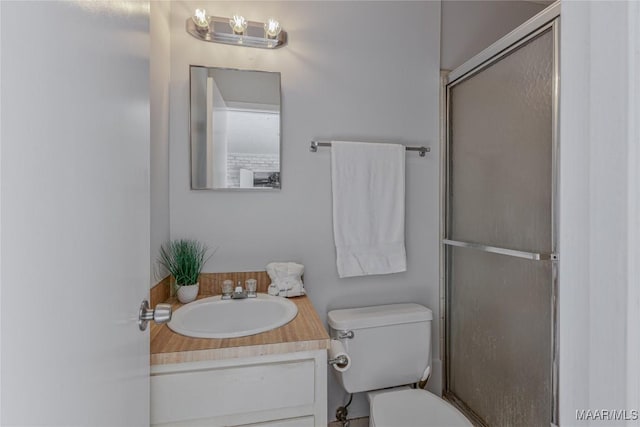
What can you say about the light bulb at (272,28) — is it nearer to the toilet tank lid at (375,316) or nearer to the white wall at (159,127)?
the white wall at (159,127)

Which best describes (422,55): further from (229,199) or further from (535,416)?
(535,416)

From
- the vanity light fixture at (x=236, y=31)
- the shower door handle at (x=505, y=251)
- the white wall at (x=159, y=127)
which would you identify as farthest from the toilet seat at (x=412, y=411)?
the vanity light fixture at (x=236, y=31)

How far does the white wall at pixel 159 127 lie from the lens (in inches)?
50.4

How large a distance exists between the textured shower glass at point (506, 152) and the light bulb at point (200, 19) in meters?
1.28

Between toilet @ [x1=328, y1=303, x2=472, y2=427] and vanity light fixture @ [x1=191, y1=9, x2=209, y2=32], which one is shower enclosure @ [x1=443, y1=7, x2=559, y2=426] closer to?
toilet @ [x1=328, y1=303, x2=472, y2=427]

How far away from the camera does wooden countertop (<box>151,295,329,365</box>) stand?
0.94m

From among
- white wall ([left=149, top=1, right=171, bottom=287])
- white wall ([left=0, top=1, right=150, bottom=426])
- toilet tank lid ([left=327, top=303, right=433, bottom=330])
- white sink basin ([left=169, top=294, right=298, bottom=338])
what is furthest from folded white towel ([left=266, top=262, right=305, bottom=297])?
white wall ([left=0, top=1, right=150, bottom=426])

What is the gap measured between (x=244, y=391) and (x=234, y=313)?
42cm

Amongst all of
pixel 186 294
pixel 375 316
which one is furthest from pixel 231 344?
pixel 375 316

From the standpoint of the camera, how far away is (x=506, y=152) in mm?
1435

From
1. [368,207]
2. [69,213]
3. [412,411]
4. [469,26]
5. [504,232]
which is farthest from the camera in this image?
[469,26]

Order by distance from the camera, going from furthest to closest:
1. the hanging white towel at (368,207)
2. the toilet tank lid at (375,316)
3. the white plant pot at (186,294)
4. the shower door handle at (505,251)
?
the hanging white towel at (368,207)
the toilet tank lid at (375,316)
the white plant pot at (186,294)
the shower door handle at (505,251)

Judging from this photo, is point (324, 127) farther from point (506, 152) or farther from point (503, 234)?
point (503, 234)

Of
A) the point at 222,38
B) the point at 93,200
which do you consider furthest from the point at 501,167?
the point at 93,200
